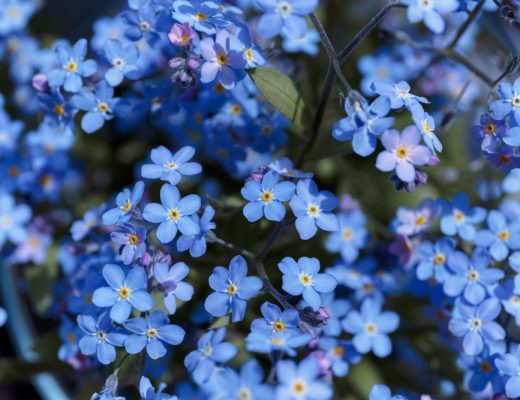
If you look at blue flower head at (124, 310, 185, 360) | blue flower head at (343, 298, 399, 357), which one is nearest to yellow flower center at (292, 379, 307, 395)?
blue flower head at (124, 310, 185, 360)

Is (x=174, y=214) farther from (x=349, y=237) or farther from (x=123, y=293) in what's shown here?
(x=349, y=237)

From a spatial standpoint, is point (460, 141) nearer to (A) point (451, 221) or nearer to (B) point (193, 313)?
(A) point (451, 221)

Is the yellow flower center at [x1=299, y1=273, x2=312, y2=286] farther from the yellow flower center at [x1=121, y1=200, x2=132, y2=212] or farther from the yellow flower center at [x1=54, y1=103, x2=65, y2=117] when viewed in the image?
the yellow flower center at [x1=54, y1=103, x2=65, y2=117]

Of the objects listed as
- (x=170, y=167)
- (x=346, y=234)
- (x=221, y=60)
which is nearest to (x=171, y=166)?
(x=170, y=167)

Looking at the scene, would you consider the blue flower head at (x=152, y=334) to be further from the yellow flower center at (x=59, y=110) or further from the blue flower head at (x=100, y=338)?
the yellow flower center at (x=59, y=110)

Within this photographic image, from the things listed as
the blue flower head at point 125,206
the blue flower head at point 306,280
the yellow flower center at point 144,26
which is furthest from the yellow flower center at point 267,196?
the yellow flower center at point 144,26

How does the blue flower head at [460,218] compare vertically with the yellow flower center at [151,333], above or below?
above

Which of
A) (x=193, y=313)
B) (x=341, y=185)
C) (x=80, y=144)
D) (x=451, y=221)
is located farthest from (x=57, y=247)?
(x=451, y=221)
